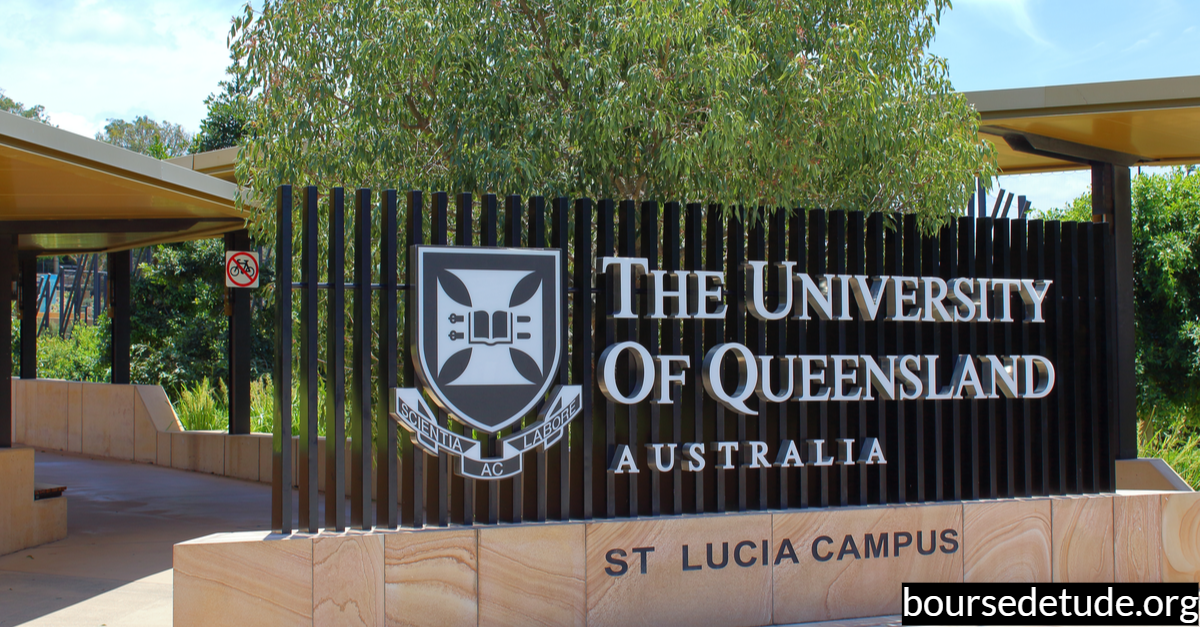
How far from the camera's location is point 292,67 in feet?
23.4

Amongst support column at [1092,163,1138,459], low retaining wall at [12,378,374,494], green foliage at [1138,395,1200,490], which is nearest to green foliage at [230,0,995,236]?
support column at [1092,163,1138,459]

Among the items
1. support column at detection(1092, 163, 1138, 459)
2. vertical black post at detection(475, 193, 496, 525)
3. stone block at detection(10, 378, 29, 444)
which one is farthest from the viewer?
stone block at detection(10, 378, 29, 444)

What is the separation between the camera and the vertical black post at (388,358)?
618 cm

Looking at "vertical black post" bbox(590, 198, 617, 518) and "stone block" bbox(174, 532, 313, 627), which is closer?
"stone block" bbox(174, 532, 313, 627)

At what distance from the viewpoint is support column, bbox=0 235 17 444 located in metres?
9.97

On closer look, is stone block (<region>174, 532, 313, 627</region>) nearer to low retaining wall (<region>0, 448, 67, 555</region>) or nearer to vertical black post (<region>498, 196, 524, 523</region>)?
vertical black post (<region>498, 196, 524, 523</region>)

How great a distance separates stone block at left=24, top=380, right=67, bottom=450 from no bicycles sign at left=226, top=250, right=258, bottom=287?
7.51m

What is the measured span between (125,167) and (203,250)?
11238 millimetres

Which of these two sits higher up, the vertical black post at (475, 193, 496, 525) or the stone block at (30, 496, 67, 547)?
the vertical black post at (475, 193, 496, 525)

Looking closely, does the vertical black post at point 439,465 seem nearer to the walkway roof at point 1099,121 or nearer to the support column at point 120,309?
the walkway roof at point 1099,121

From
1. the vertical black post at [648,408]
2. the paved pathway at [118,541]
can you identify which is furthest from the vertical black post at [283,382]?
the vertical black post at [648,408]

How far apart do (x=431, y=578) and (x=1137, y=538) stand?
18.5 ft

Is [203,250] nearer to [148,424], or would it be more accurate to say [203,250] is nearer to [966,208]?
[148,424]

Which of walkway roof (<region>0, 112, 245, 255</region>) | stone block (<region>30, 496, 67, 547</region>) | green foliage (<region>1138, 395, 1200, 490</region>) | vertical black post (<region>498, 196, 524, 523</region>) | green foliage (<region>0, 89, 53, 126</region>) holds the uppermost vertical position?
green foliage (<region>0, 89, 53, 126</region>)
